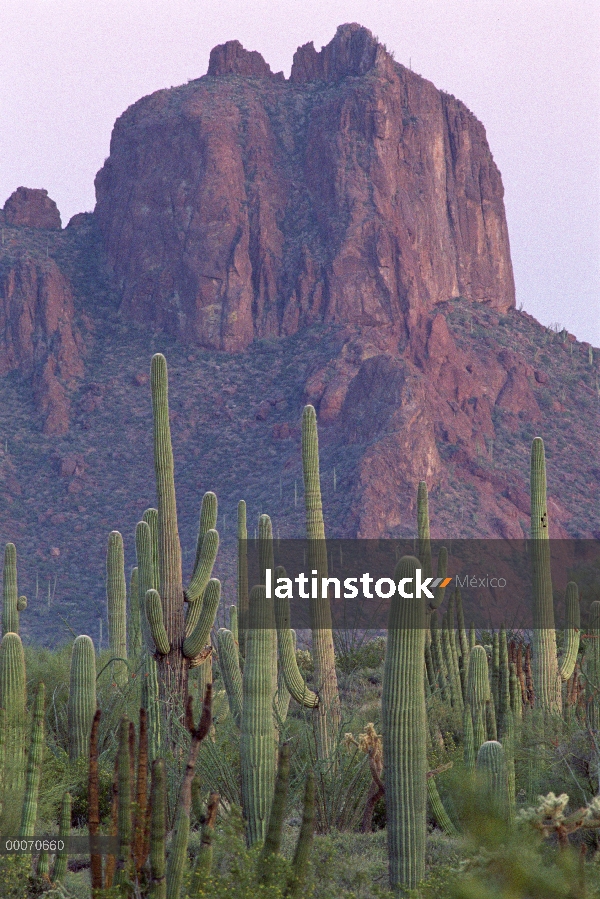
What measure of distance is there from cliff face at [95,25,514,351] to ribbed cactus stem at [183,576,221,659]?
5901 cm

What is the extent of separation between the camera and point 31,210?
260ft

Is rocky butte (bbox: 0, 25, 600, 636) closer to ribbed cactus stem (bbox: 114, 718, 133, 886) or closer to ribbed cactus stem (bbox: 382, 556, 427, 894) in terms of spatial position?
ribbed cactus stem (bbox: 382, 556, 427, 894)

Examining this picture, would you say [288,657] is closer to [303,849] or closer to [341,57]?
[303,849]

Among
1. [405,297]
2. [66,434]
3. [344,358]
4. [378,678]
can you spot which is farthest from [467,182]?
[378,678]

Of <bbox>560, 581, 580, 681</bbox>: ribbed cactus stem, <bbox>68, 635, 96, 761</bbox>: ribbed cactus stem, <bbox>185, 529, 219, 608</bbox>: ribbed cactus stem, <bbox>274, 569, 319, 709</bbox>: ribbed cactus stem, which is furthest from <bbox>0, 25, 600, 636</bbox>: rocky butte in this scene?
<bbox>274, 569, 319, 709</bbox>: ribbed cactus stem

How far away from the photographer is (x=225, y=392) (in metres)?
65.6

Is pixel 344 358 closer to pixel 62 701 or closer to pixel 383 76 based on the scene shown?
pixel 383 76

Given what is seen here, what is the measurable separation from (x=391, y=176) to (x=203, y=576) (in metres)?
69.3

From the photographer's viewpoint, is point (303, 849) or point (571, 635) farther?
point (571, 635)

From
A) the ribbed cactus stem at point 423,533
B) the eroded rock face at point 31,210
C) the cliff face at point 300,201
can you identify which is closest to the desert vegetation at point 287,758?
the ribbed cactus stem at point 423,533

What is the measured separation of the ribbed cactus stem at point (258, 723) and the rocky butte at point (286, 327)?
127 ft

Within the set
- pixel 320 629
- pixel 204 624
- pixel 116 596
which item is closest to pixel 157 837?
pixel 204 624

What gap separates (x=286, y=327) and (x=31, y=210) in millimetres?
22242

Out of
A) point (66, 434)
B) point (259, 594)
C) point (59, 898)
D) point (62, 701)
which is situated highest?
point (66, 434)
